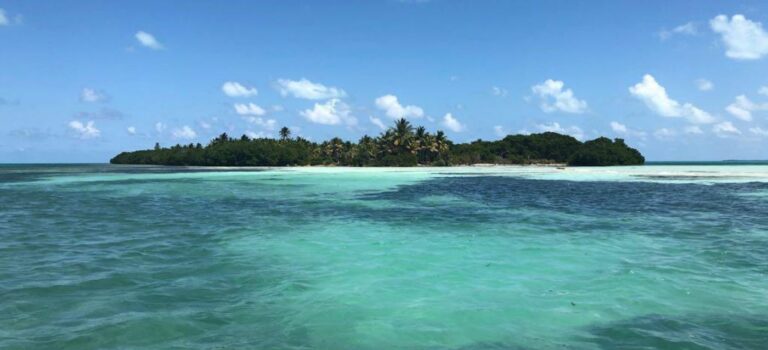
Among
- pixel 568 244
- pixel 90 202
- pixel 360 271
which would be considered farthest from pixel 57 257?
pixel 90 202

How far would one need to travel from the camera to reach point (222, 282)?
9227 millimetres

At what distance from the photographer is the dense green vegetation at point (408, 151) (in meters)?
101

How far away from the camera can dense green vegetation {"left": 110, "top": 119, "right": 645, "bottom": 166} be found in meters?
101

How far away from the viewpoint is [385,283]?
942 centimetres

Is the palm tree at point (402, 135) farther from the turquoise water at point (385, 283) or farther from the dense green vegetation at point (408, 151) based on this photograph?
the turquoise water at point (385, 283)

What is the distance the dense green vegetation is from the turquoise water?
82.2 meters

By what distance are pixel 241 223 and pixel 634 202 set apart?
1916 centimetres

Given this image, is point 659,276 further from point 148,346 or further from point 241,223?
point 241,223

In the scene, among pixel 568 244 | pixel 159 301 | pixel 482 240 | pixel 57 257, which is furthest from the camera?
pixel 482 240

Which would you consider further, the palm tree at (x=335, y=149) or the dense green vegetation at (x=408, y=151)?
the palm tree at (x=335, y=149)

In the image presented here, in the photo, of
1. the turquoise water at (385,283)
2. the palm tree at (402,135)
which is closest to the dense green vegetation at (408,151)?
the palm tree at (402,135)

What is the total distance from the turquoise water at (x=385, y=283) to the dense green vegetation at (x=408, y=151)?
82224mm

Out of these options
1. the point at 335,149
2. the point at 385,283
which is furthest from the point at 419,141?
the point at 385,283

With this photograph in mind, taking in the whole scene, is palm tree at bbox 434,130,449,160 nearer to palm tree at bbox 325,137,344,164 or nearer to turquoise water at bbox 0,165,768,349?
palm tree at bbox 325,137,344,164
